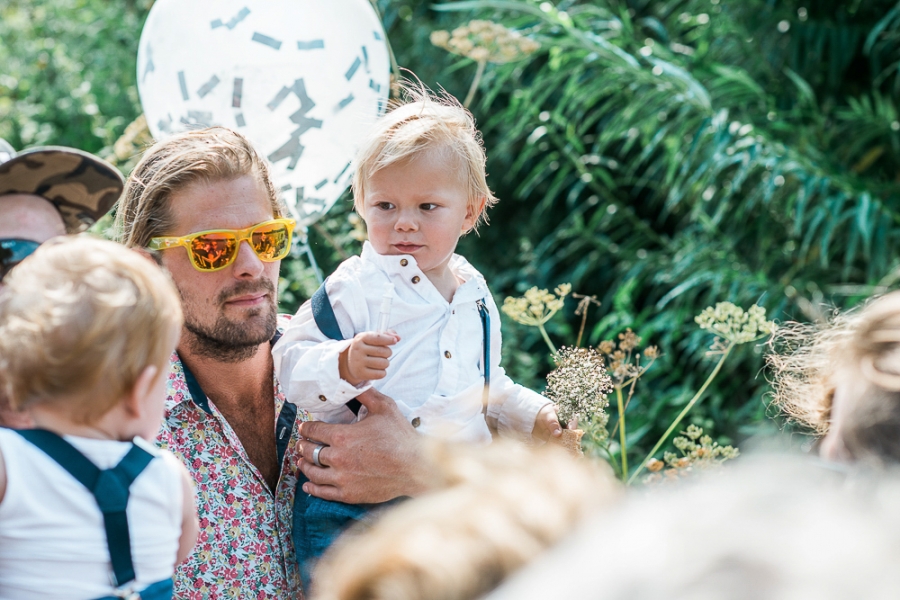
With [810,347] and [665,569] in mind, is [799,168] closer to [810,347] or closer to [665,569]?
[810,347]

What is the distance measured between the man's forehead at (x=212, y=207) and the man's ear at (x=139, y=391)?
76cm

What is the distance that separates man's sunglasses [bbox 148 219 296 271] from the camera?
73.4 inches

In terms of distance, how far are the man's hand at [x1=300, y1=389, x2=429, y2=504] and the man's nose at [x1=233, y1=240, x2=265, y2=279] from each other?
366 mm

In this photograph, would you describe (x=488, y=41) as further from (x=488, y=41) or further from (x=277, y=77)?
(x=277, y=77)

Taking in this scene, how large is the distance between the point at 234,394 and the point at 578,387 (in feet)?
2.58

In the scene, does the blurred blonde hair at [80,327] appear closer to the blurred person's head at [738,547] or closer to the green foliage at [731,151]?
the blurred person's head at [738,547]

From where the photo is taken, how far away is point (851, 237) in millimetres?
3580

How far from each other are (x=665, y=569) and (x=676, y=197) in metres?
3.30

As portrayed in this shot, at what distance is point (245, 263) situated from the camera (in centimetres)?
189

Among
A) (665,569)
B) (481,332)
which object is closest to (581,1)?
(481,332)

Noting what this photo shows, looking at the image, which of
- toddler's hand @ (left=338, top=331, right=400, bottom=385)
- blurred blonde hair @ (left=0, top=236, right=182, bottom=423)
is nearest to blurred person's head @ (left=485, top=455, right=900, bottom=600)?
blurred blonde hair @ (left=0, top=236, right=182, bottom=423)

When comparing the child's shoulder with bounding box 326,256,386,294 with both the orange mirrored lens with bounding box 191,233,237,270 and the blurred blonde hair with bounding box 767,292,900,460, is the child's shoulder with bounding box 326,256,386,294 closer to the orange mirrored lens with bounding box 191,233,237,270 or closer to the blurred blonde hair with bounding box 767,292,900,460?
the orange mirrored lens with bounding box 191,233,237,270

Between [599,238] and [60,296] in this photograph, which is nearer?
[60,296]

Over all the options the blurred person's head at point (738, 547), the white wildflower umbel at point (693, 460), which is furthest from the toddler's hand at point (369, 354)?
the blurred person's head at point (738, 547)
